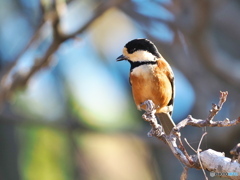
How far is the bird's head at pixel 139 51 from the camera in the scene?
406cm

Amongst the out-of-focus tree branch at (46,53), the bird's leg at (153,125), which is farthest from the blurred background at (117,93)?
the bird's leg at (153,125)

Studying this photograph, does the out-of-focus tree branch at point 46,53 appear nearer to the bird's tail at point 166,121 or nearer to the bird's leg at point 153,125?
the bird's tail at point 166,121

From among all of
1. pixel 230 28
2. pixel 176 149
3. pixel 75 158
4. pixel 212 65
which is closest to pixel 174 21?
pixel 212 65

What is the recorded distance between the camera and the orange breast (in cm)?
405

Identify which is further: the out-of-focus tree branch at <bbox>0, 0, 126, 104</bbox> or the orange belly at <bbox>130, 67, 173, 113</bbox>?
the out-of-focus tree branch at <bbox>0, 0, 126, 104</bbox>

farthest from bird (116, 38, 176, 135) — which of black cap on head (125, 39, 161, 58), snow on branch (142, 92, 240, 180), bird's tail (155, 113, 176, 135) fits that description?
snow on branch (142, 92, 240, 180)

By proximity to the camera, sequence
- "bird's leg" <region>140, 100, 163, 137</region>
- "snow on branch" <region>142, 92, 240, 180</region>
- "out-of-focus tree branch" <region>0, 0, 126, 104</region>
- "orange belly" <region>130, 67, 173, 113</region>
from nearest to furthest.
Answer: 1. "snow on branch" <region>142, 92, 240, 180</region>
2. "bird's leg" <region>140, 100, 163, 137</region>
3. "orange belly" <region>130, 67, 173, 113</region>
4. "out-of-focus tree branch" <region>0, 0, 126, 104</region>

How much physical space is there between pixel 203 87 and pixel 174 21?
3.21 feet

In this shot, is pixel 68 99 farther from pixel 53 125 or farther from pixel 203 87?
pixel 203 87

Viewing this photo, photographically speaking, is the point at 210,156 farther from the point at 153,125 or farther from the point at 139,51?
the point at 139,51

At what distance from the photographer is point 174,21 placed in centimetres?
711

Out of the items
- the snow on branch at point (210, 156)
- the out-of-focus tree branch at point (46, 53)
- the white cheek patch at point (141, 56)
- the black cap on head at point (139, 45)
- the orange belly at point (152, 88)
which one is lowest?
the snow on branch at point (210, 156)

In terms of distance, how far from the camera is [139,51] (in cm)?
407

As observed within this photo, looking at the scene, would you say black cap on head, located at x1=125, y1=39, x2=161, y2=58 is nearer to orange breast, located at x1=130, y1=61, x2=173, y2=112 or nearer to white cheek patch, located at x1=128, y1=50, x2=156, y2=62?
white cheek patch, located at x1=128, y1=50, x2=156, y2=62
